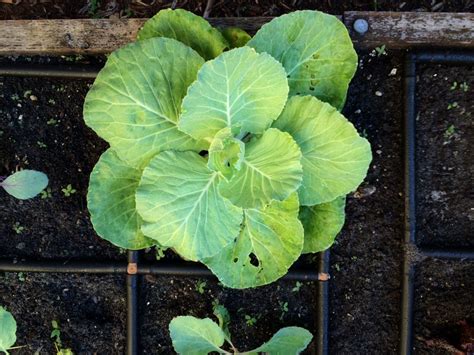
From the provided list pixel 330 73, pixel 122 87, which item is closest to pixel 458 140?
pixel 330 73

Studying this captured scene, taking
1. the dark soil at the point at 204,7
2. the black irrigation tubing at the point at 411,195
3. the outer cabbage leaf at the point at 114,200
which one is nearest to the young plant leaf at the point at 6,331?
the outer cabbage leaf at the point at 114,200

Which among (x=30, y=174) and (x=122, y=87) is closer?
(x=122, y=87)

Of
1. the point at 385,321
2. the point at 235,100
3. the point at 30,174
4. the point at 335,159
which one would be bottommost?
the point at 385,321

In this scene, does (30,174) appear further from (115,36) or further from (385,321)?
(385,321)

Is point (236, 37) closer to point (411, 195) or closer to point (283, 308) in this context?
point (411, 195)

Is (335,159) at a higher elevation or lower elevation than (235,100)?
lower

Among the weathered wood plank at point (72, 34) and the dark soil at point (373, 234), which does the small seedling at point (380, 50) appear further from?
the weathered wood plank at point (72, 34)

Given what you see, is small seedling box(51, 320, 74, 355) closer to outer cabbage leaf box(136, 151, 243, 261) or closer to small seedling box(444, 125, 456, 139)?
outer cabbage leaf box(136, 151, 243, 261)

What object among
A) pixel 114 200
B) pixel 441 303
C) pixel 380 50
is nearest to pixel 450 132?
pixel 380 50
